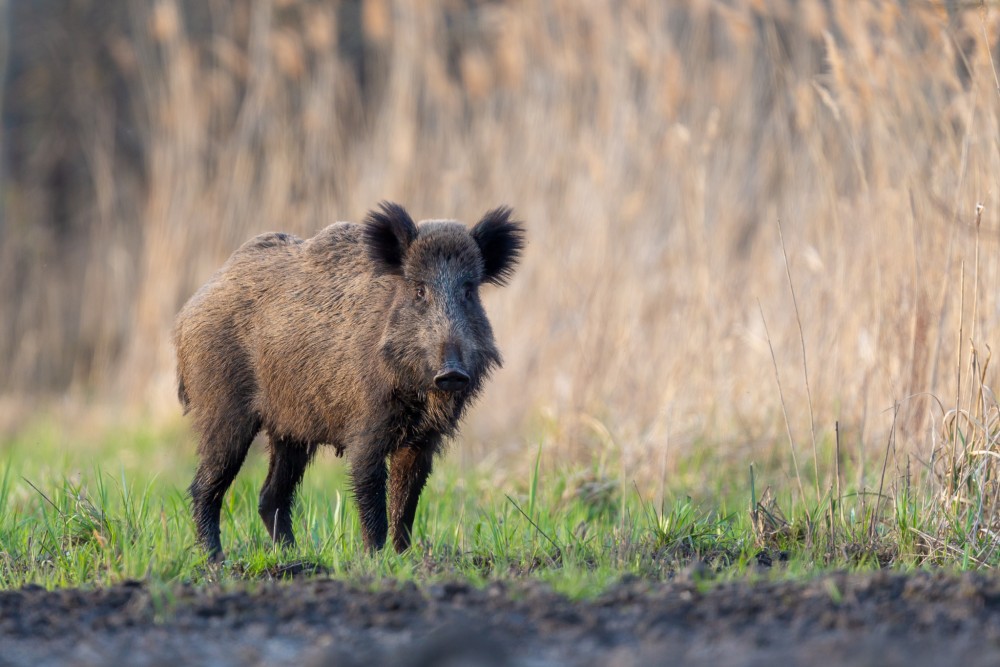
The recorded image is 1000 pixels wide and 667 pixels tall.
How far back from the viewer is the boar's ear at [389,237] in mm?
5156

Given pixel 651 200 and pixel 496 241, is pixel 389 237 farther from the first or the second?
pixel 651 200

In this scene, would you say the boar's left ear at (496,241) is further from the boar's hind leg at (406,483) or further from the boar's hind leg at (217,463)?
the boar's hind leg at (217,463)

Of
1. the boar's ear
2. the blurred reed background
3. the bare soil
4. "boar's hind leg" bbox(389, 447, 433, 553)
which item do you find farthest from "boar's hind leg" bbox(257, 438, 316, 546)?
the bare soil

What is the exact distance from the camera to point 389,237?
5.21m

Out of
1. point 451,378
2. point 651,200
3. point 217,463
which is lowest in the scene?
point 217,463

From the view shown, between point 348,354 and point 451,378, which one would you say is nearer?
point 451,378

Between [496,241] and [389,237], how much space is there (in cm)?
49

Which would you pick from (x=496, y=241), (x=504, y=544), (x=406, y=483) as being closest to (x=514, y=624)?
(x=504, y=544)

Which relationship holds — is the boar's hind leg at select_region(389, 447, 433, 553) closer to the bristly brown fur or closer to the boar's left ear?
the bristly brown fur

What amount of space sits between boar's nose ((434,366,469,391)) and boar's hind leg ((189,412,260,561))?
1214 millimetres

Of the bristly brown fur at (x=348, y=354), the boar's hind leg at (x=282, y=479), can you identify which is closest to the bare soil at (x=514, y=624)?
the bristly brown fur at (x=348, y=354)

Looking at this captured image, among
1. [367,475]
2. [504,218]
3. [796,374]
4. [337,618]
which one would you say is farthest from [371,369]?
[796,374]

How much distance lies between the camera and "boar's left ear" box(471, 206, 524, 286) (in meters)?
5.37

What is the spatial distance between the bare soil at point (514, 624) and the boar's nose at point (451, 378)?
3.61ft
